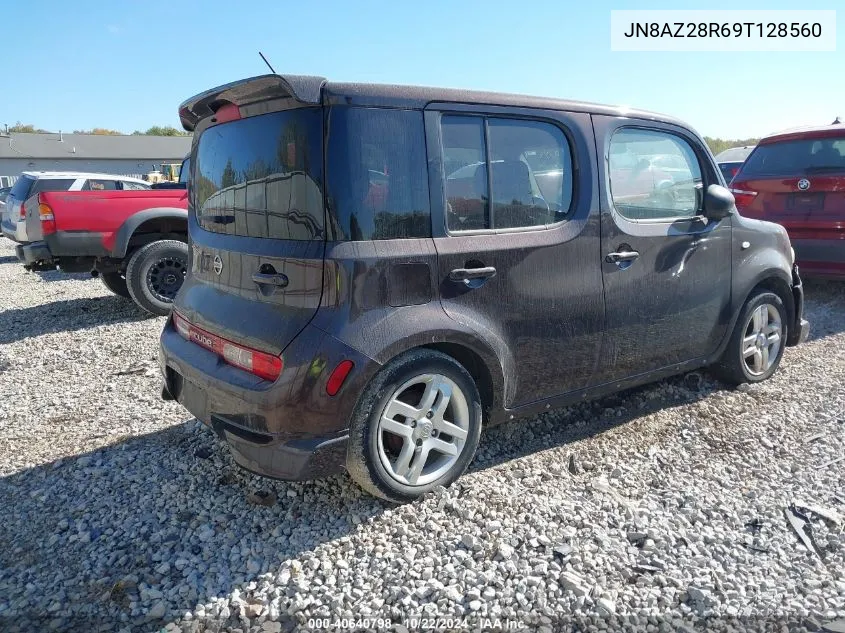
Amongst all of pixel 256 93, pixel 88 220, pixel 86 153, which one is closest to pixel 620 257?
pixel 256 93

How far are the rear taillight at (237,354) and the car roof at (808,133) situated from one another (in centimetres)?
646

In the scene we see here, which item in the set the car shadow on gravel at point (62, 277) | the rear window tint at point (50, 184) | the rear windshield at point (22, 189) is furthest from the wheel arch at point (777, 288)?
the car shadow on gravel at point (62, 277)

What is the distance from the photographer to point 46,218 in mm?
6613

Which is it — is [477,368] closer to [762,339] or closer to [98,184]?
[762,339]

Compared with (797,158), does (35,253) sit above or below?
below

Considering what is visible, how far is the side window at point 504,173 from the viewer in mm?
2848

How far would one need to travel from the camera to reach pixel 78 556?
262 cm

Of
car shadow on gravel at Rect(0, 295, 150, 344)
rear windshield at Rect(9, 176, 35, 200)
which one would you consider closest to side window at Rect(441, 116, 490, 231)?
car shadow on gravel at Rect(0, 295, 150, 344)

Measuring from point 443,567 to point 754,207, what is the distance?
6.02m

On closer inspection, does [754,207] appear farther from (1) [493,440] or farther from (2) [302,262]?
(2) [302,262]

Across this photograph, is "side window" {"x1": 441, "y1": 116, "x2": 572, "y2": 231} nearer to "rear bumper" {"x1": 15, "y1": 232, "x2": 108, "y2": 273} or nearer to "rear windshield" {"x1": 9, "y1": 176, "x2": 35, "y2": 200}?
"rear bumper" {"x1": 15, "y1": 232, "x2": 108, "y2": 273}

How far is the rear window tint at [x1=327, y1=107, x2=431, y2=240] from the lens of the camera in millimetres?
2537

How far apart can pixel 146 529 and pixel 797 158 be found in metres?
7.00

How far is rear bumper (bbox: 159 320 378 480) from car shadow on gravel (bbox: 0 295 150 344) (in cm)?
493
